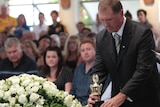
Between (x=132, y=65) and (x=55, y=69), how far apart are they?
2.01 meters

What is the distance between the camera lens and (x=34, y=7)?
32.6 feet

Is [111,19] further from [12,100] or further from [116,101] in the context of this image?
[12,100]

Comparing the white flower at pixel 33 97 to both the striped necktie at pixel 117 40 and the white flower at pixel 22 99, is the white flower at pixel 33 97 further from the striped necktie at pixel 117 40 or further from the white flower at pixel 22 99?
the striped necktie at pixel 117 40

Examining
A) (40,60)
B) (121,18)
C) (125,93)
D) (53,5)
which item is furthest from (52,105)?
(53,5)

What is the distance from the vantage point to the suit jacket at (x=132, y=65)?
7.97ft

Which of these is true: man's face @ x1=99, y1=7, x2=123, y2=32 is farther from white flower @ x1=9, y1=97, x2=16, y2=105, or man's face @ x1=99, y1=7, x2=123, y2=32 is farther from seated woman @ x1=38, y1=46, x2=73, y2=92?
seated woman @ x1=38, y1=46, x2=73, y2=92

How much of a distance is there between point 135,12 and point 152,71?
6.54 metres

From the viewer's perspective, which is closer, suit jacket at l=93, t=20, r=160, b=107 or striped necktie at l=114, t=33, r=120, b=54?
suit jacket at l=93, t=20, r=160, b=107

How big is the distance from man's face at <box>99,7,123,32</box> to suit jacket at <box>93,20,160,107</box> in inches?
5.5

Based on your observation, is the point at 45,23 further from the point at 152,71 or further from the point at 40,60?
the point at 152,71

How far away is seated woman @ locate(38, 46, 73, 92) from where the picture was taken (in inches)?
168

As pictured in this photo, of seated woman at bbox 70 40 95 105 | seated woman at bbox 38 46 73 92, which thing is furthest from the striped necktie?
seated woman at bbox 38 46 73 92

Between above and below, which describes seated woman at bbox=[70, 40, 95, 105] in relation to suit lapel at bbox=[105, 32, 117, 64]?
below

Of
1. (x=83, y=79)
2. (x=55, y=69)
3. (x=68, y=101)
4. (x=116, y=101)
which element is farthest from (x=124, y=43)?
(x=55, y=69)
